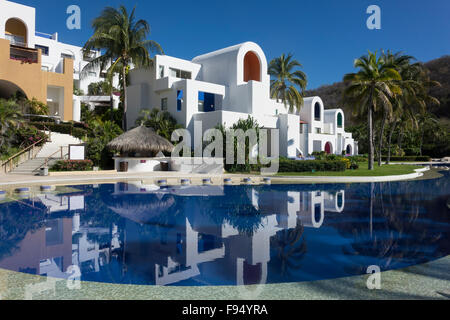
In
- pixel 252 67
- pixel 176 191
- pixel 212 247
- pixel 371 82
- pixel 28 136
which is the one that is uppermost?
pixel 252 67

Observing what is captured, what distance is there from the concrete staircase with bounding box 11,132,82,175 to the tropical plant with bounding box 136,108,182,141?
5.43m

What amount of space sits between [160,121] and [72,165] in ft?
25.4

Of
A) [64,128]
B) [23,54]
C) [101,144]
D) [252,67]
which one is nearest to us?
[101,144]

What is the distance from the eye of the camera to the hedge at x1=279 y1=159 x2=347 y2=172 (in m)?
22.4

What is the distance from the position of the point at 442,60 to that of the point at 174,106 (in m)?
88.0

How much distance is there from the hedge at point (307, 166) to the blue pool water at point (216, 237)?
9.73 m

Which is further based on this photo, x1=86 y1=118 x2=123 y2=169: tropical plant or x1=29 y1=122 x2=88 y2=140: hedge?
x1=29 y1=122 x2=88 y2=140: hedge

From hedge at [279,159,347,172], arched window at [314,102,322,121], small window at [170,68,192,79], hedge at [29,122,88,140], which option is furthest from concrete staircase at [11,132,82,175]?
arched window at [314,102,322,121]

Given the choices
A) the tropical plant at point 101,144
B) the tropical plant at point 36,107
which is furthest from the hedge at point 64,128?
the tropical plant at point 36,107

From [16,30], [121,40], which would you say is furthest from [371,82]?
[16,30]

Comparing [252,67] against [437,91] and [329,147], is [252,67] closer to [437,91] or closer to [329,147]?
[329,147]

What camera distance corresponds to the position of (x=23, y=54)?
2838cm

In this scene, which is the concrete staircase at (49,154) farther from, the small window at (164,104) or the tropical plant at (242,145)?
the tropical plant at (242,145)

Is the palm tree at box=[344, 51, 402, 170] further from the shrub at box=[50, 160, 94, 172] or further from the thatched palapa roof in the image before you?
the shrub at box=[50, 160, 94, 172]
